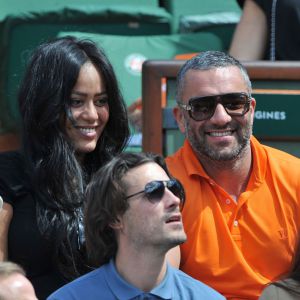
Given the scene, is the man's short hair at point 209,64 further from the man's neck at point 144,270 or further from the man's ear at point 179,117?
the man's neck at point 144,270

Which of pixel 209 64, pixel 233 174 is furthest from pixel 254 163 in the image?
pixel 209 64

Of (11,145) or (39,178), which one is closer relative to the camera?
(39,178)

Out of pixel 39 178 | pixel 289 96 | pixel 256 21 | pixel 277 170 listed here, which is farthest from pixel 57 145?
pixel 256 21

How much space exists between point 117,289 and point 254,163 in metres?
0.87

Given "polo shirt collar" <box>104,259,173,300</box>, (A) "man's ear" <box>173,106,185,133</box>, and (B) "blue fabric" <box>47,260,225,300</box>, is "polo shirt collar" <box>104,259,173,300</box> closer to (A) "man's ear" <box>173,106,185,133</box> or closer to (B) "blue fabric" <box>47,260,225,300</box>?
(B) "blue fabric" <box>47,260,225,300</box>

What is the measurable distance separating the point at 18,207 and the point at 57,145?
0.26 meters

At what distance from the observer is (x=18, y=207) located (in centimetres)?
316

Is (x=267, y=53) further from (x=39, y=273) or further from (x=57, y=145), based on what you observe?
(x=39, y=273)

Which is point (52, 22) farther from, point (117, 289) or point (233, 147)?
point (117, 289)

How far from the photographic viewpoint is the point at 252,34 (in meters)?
4.32

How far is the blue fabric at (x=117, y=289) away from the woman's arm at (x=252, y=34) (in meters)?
1.81

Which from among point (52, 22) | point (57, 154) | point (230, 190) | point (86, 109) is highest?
point (52, 22)

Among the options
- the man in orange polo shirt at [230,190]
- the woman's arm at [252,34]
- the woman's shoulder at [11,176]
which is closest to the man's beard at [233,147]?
the man in orange polo shirt at [230,190]

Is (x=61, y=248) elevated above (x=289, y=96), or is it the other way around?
(x=289, y=96)
